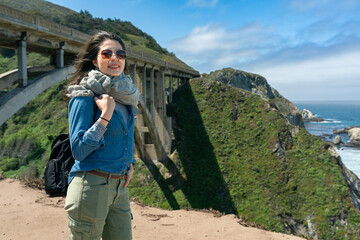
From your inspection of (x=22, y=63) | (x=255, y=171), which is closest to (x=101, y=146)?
(x=22, y=63)

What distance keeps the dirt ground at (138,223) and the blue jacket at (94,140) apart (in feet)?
15.7

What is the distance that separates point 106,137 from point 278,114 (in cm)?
2841

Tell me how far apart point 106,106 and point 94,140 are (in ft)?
1.03

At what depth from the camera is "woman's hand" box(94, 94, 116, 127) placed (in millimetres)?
2121

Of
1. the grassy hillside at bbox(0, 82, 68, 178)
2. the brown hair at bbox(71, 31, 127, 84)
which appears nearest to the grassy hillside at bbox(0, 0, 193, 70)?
the grassy hillside at bbox(0, 82, 68, 178)

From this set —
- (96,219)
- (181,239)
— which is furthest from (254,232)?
(96,219)

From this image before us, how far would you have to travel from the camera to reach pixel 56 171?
14.3 ft

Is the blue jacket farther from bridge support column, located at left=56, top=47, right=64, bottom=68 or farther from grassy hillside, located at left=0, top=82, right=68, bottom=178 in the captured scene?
grassy hillside, located at left=0, top=82, right=68, bottom=178

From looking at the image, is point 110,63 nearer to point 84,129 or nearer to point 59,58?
point 84,129

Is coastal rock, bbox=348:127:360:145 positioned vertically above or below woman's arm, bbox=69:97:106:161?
below

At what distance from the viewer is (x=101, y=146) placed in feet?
7.18

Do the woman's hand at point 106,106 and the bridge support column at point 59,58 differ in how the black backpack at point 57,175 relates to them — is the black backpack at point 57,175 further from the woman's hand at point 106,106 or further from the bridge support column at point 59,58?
the bridge support column at point 59,58

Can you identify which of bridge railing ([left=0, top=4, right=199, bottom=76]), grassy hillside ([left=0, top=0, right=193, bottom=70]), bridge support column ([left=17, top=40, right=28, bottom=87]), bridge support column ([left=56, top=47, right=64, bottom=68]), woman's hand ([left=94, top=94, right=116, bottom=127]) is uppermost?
grassy hillside ([left=0, top=0, right=193, bottom=70])

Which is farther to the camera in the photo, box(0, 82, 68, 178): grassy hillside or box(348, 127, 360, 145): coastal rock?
box(348, 127, 360, 145): coastal rock
